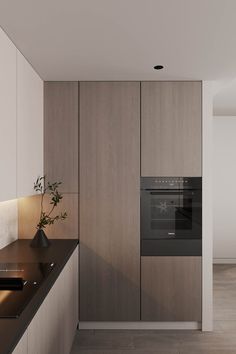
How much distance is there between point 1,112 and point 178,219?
1.99m

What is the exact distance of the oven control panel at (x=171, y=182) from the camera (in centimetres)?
350

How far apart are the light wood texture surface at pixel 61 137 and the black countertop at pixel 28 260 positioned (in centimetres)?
63

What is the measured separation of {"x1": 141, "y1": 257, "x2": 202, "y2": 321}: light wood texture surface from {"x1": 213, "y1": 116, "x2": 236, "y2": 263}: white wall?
282 centimetres

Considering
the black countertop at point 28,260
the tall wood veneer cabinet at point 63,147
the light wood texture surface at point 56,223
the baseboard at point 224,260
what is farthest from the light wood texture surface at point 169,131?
the baseboard at point 224,260

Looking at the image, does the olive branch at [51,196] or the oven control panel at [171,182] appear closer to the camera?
the olive branch at [51,196]

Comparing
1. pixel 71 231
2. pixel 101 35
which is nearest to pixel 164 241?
pixel 71 231

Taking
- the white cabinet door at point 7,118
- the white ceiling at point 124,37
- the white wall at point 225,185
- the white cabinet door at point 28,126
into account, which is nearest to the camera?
the white ceiling at point 124,37

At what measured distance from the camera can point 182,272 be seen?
11.5 feet

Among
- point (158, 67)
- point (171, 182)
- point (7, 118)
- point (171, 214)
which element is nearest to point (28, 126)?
point (7, 118)

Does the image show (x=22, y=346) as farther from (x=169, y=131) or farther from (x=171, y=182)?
(x=169, y=131)

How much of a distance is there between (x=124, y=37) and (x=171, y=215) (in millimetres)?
1766

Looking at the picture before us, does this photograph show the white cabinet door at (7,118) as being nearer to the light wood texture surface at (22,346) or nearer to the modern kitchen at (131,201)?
the modern kitchen at (131,201)

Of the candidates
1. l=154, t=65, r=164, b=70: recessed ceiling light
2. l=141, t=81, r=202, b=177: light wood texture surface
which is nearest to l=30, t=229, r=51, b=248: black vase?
l=141, t=81, r=202, b=177: light wood texture surface

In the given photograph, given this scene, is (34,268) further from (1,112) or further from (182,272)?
(182,272)
